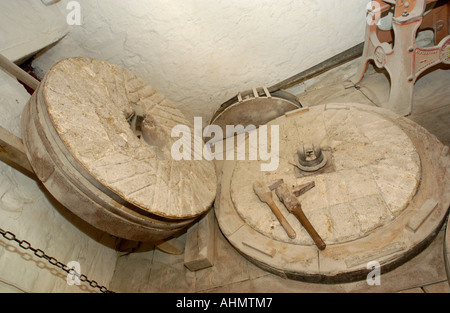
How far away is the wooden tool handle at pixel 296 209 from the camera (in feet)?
7.02

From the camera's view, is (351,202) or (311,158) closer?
(351,202)

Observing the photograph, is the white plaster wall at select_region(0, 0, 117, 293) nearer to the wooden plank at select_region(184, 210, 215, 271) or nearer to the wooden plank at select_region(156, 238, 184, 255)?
the wooden plank at select_region(156, 238, 184, 255)

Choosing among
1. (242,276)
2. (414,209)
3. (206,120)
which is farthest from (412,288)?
(206,120)

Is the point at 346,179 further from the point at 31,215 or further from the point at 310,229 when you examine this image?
the point at 31,215

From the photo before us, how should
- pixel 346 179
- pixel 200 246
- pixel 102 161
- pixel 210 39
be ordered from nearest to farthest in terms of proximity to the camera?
pixel 102 161 → pixel 346 179 → pixel 200 246 → pixel 210 39

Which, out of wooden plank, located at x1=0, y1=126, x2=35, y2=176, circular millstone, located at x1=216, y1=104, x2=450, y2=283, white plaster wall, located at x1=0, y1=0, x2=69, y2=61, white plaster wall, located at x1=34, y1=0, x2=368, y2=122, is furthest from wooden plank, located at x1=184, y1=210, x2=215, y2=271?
white plaster wall, located at x1=0, y1=0, x2=69, y2=61

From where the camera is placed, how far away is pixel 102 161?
1.91 metres

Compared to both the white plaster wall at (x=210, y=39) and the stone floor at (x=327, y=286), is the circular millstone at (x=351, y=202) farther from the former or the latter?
the white plaster wall at (x=210, y=39)

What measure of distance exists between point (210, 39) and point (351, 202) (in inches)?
95.5

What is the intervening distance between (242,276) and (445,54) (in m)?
2.79

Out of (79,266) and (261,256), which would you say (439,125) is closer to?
(261,256)

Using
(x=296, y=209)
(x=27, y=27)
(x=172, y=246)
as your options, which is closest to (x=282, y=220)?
(x=296, y=209)

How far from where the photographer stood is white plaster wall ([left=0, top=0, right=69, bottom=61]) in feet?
8.52

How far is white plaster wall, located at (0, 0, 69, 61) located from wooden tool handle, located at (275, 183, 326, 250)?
268 cm
